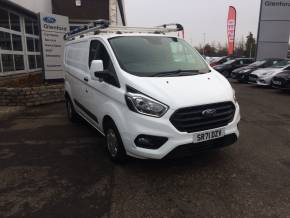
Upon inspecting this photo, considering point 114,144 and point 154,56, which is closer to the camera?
point 114,144

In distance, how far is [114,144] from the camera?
13.3 feet

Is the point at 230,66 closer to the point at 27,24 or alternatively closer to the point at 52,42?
the point at 52,42

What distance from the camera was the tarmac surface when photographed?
9.82 feet

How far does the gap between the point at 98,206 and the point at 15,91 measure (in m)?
6.78

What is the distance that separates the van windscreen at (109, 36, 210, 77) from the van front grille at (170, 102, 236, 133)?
31.7 inches

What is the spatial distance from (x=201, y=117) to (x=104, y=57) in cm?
192

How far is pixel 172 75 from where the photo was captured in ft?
13.1

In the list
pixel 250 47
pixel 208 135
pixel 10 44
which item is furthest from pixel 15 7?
pixel 250 47

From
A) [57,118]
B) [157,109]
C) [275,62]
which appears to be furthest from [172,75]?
[275,62]

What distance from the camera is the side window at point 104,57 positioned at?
13.0 ft

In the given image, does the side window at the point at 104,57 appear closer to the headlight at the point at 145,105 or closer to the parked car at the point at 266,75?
the headlight at the point at 145,105

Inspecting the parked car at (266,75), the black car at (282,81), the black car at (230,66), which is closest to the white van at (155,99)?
the black car at (282,81)

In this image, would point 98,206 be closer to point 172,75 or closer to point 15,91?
point 172,75

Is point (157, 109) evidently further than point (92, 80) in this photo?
No
